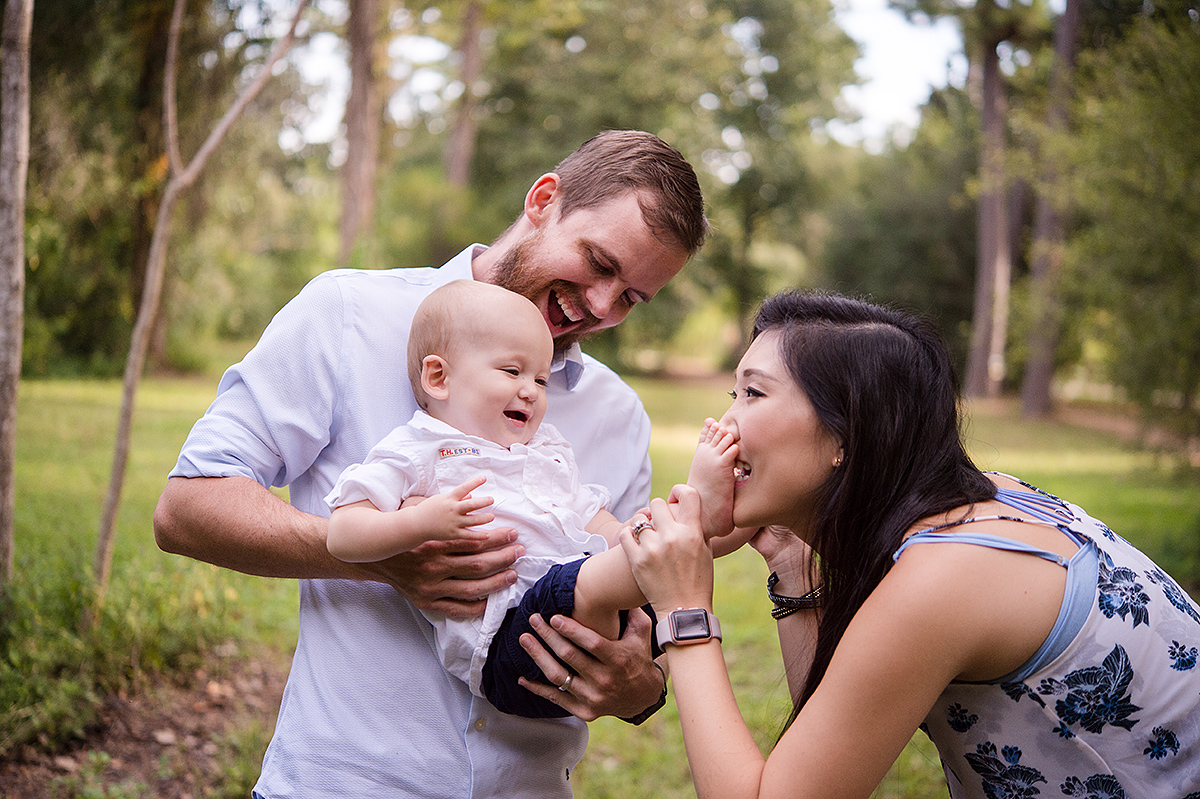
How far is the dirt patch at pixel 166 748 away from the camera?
3.46 m

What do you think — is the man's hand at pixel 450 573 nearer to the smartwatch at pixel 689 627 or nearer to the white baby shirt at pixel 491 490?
the white baby shirt at pixel 491 490

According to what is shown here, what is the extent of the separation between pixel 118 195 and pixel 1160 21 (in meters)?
11.2

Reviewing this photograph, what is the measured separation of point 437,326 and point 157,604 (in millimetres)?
3305

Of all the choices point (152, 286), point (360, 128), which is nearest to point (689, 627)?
point (152, 286)

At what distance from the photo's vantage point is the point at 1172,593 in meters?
1.63

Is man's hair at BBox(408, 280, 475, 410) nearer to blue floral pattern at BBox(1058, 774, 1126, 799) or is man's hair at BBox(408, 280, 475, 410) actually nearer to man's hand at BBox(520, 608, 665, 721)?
man's hand at BBox(520, 608, 665, 721)

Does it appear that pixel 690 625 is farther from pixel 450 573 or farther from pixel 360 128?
pixel 360 128

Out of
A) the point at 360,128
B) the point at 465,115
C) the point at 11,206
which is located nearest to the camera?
the point at 11,206

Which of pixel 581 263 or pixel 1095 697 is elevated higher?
pixel 581 263

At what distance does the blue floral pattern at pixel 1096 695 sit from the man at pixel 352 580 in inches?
31.0

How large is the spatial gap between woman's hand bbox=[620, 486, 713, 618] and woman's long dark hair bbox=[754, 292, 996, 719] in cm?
25

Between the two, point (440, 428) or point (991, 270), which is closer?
point (440, 428)

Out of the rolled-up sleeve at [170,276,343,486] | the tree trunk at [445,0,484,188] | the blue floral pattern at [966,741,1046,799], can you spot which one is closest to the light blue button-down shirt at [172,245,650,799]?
the rolled-up sleeve at [170,276,343,486]

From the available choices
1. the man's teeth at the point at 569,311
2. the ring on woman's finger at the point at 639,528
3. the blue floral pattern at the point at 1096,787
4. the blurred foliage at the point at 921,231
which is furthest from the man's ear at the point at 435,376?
the blurred foliage at the point at 921,231
